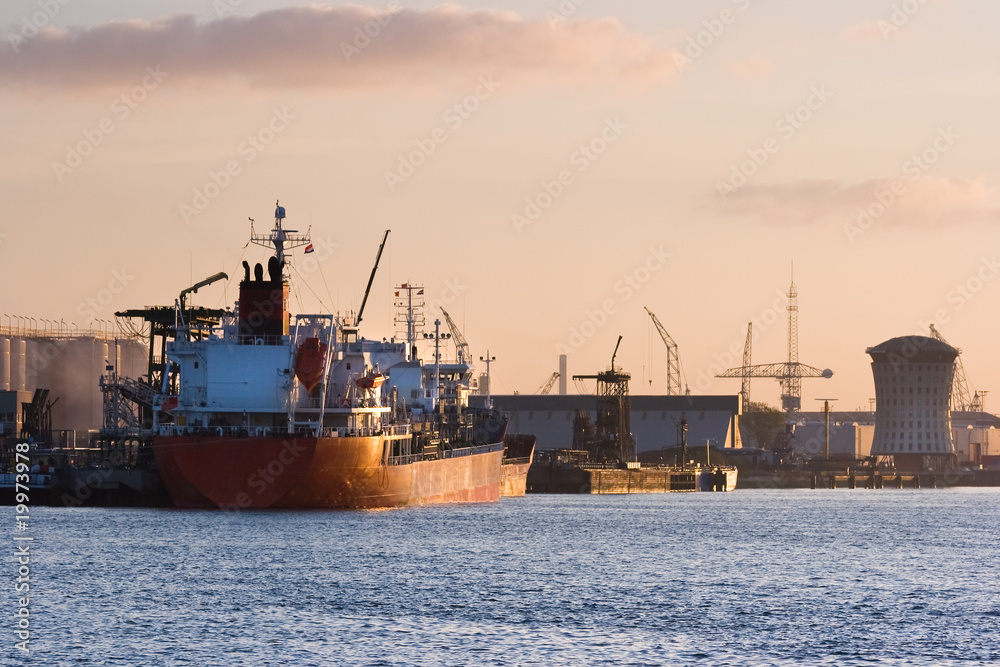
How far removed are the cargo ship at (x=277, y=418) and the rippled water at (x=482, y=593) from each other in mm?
1997

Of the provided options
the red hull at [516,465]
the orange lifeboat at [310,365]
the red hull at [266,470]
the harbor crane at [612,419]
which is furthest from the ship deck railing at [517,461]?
the orange lifeboat at [310,365]

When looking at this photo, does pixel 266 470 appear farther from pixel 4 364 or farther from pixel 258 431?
pixel 4 364

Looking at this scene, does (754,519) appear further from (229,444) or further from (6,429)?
(6,429)

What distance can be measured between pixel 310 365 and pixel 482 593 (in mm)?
31854

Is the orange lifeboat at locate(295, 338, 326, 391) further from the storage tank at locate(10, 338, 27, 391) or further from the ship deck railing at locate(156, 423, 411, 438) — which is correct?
the storage tank at locate(10, 338, 27, 391)

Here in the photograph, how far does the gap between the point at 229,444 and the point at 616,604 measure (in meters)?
33.2

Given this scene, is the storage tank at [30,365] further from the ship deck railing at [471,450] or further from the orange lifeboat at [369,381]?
the orange lifeboat at [369,381]

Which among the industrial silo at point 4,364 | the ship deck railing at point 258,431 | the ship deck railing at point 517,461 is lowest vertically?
the ship deck railing at point 517,461

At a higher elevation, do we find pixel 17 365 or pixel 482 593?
pixel 17 365

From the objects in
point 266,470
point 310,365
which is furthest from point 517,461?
point 266,470

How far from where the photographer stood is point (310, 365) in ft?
278

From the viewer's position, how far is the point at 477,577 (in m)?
59.6

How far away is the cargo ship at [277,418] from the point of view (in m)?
81.9

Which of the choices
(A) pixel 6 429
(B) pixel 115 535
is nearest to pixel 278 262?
(B) pixel 115 535
